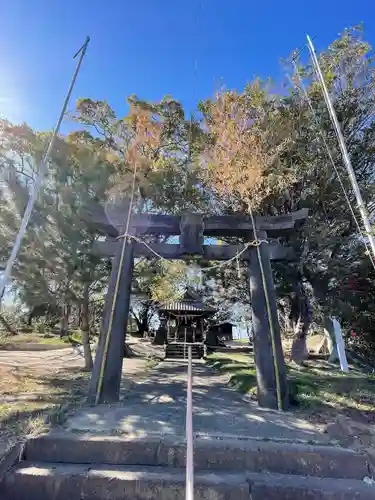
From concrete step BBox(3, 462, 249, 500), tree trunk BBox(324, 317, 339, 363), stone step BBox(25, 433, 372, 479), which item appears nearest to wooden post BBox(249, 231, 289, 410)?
stone step BBox(25, 433, 372, 479)

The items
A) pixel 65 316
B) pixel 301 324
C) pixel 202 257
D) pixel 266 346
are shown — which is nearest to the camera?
pixel 266 346

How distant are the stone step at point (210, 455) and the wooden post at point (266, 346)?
1.70m

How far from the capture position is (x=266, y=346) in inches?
195

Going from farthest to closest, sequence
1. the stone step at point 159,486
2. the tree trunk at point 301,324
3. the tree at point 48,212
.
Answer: the tree trunk at point 301,324, the tree at point 48,212, the stone step at point 159,486

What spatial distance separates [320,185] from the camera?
9156 millimetres

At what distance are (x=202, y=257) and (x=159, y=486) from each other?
404cm

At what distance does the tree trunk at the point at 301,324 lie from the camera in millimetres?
10219

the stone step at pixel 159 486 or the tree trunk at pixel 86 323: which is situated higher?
the tree trunk at pixel 86 323

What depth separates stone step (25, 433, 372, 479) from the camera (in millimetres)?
2764

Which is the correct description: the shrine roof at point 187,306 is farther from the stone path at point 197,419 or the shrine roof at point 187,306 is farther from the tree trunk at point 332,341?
the stone path at point 197,419

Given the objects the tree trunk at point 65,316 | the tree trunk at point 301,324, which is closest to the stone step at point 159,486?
the tree trunk at point 65,316

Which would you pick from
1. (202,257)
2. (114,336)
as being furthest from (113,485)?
(202,257)

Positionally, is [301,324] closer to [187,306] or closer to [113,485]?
[187,306]

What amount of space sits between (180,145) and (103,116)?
2995 millimetres
